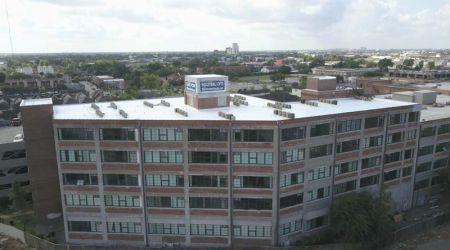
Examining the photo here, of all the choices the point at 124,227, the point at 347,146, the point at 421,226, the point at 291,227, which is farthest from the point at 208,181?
the point at 421,226

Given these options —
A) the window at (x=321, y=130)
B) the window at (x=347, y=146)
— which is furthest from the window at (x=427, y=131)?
the window at (x=321, y=130)

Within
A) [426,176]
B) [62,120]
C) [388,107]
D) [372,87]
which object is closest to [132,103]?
[62,120]

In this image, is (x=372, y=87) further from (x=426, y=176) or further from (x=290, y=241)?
(x=290, y=241)

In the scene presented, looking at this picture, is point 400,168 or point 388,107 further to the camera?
point 400,168

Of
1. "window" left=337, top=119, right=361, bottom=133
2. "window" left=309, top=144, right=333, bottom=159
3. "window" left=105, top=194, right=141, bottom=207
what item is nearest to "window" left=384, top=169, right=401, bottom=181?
"window" left=337, top=119, right=361, bottom=133

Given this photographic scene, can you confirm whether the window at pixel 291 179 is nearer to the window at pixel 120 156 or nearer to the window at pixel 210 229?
the window at pixel 210 229

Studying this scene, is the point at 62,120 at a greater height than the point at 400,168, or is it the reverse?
the point at 62,120

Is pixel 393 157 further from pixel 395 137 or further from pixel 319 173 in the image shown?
pixel 319 173
